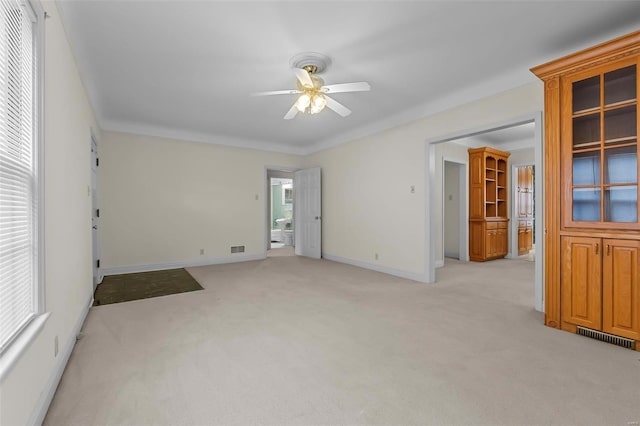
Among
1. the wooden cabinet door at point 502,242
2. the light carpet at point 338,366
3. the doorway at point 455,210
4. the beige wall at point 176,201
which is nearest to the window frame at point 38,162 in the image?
the light carpet at point 338,366

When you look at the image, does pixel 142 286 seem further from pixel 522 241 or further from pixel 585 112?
pixel 522 241

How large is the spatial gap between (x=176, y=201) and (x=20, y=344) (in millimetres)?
4741

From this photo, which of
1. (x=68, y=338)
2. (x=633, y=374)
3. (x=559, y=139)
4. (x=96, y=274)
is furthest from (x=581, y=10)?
(x=96, y=274)

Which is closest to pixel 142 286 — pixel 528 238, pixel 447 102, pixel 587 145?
pixel 447 102

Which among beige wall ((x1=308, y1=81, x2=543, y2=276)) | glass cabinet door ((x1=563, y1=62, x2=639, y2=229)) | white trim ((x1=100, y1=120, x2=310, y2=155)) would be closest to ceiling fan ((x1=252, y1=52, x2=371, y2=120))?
beige wall ((x1=308, y1=81, x2=543, y2=276))

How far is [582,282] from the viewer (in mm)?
2678

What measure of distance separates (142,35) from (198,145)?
350cm

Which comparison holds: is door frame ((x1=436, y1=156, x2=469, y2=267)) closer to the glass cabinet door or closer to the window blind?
the glass cabinet door

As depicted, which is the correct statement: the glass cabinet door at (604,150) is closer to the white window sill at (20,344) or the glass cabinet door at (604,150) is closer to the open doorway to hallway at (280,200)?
the white window sill at (20,344)

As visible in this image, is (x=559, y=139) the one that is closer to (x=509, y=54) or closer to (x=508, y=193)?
(x=509, y=54)

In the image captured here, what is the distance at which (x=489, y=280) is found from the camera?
4.80m

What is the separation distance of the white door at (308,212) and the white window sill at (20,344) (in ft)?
17.8

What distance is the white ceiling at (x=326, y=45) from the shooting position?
2.38 metres

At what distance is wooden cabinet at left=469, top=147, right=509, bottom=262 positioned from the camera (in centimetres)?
655
